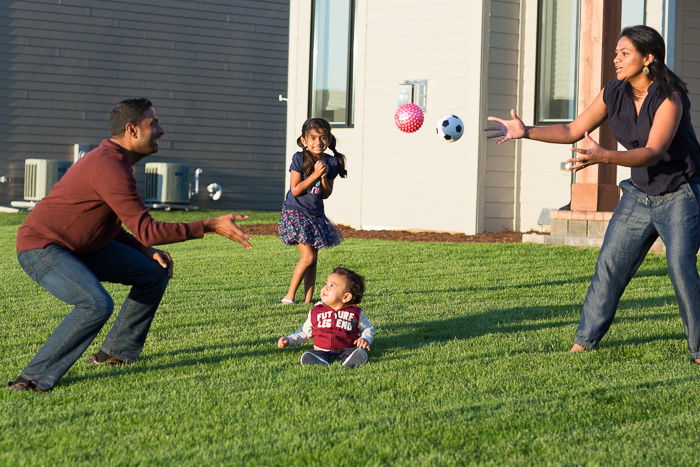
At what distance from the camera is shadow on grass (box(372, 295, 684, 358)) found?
7051 millimetres

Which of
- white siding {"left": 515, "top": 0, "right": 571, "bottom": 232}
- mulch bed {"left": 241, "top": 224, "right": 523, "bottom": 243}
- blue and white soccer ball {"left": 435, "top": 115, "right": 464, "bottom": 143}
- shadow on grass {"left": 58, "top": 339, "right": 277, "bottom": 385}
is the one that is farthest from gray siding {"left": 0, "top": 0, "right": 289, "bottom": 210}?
shadow on grass {"left": 58, "top": 339, "right": 277, "bottom": 385}

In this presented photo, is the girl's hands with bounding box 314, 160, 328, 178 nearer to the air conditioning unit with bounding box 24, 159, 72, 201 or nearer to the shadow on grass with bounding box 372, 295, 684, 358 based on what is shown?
the shadow on grass with bounding box 372, 295, 684, 358

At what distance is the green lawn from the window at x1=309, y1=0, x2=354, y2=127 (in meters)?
8.04

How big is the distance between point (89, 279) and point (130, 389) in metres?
0.61

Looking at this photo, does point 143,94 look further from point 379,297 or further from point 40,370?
point 40,370

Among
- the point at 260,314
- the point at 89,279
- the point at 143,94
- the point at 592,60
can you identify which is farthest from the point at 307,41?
the point at 89,279

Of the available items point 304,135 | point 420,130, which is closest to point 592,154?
point 304,135

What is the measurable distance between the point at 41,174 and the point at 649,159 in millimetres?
18393

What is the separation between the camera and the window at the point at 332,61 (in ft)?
56.2

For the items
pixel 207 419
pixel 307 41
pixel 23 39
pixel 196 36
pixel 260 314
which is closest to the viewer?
pixel 207 419

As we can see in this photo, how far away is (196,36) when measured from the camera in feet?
83.1

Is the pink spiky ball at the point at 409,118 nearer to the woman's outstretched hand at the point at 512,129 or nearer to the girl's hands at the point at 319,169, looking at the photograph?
the girl's hands at the point at 319,169

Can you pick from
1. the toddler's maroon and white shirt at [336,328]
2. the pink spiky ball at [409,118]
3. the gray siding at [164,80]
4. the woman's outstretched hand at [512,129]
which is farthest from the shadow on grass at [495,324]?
the gray siding at [164,80]

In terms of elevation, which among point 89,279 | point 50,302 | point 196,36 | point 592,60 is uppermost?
point 196,36
